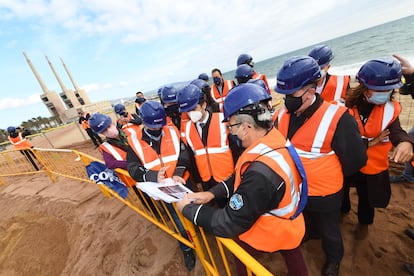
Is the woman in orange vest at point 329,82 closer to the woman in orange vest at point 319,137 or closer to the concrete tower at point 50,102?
the woman in orange vest at point 319,137

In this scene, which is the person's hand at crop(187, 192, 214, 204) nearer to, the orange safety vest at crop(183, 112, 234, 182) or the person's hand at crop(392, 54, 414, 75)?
the orange safety vest at crop(183, 112, 234, 182)

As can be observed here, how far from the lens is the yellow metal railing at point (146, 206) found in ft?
4.37

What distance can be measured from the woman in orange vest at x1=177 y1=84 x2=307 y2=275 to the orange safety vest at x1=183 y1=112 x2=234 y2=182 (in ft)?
2.97

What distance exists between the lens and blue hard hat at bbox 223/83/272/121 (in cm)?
129

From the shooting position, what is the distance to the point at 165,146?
7.86 ft

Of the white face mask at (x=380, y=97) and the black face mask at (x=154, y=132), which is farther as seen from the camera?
the black face mask at (x=154, y=132)

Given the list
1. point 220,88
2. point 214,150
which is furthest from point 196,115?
point 220,88

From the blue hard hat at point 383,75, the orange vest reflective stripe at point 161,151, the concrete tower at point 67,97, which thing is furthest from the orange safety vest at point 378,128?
the concrete tower at point 67,97

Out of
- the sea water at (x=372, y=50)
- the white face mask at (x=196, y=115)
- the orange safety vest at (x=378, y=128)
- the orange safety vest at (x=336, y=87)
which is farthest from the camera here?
the sea water at (x=372, y=50)

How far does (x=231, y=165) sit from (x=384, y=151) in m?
1.69

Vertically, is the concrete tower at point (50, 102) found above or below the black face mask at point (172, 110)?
above

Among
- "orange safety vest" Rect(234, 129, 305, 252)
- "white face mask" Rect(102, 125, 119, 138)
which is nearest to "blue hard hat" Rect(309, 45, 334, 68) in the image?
"orange safety vest" Rect(234, 129, 305, 252)

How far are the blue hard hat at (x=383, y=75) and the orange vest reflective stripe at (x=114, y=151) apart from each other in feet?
10.1

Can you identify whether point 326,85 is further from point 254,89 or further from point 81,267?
point 81,267
